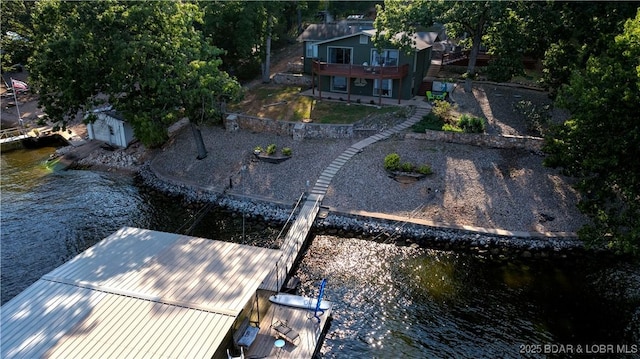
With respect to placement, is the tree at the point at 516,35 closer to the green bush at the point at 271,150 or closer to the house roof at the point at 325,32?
the house roof at the point at 325,32

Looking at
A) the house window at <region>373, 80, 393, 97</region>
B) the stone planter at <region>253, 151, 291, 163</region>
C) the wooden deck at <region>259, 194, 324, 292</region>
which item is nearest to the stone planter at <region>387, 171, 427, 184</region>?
the wooden deck at <region>259, 194, 324, 292</region>

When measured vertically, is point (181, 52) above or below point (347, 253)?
above

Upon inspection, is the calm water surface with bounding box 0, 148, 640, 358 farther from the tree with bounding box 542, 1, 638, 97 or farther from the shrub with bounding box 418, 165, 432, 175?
the tree with bounding box 542, 1, 638, 97

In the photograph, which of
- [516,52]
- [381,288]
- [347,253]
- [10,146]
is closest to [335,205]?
[347,253]

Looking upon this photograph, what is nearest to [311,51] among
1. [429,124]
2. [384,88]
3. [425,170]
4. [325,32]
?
[325,32]

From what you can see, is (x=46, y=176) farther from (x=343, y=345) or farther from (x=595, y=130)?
(x=595, y=130)

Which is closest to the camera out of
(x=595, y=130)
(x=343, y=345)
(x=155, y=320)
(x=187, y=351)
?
(x=187, y=351)
